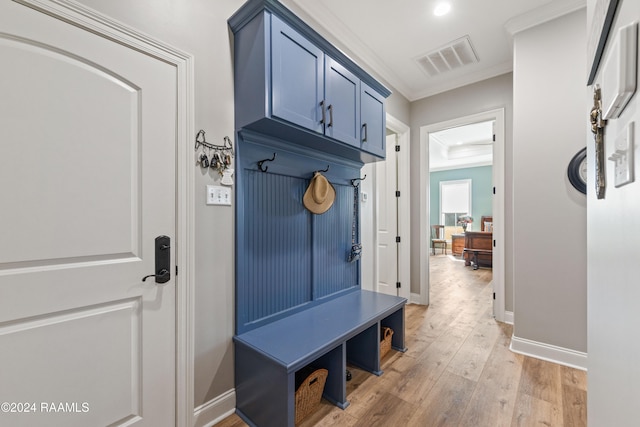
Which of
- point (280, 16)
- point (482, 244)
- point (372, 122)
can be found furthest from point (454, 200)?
point (280, 16)

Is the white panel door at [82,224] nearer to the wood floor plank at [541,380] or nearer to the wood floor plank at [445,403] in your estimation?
the wood floor plank at [445,403]

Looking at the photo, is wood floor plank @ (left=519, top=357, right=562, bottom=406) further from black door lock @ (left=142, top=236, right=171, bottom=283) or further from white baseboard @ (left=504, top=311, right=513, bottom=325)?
black door lock @ (left=142, top=236, right=171, bottom=283)

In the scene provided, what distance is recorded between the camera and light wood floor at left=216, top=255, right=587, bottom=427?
1573 mm

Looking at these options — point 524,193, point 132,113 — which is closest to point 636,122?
point 132,113

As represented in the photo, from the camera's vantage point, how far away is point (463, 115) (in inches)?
128

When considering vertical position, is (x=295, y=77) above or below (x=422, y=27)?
below

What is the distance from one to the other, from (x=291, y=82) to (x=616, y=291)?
5.25ft

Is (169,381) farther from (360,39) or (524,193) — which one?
(360,39)

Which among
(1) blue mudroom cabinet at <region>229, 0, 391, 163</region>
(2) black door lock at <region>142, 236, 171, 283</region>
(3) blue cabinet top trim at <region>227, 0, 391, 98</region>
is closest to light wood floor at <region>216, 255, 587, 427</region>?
(2) black door lock at <region>142, 236, 171, 283</region>

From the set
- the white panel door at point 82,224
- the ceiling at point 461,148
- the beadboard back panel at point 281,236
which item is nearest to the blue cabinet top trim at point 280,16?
the white panel door at point 82,224

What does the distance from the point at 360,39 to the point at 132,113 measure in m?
2.21

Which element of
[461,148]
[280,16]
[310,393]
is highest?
[461,148]

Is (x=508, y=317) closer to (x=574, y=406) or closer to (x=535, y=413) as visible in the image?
Answer: (x=574, y=406)

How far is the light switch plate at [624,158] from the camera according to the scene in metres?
0.55
